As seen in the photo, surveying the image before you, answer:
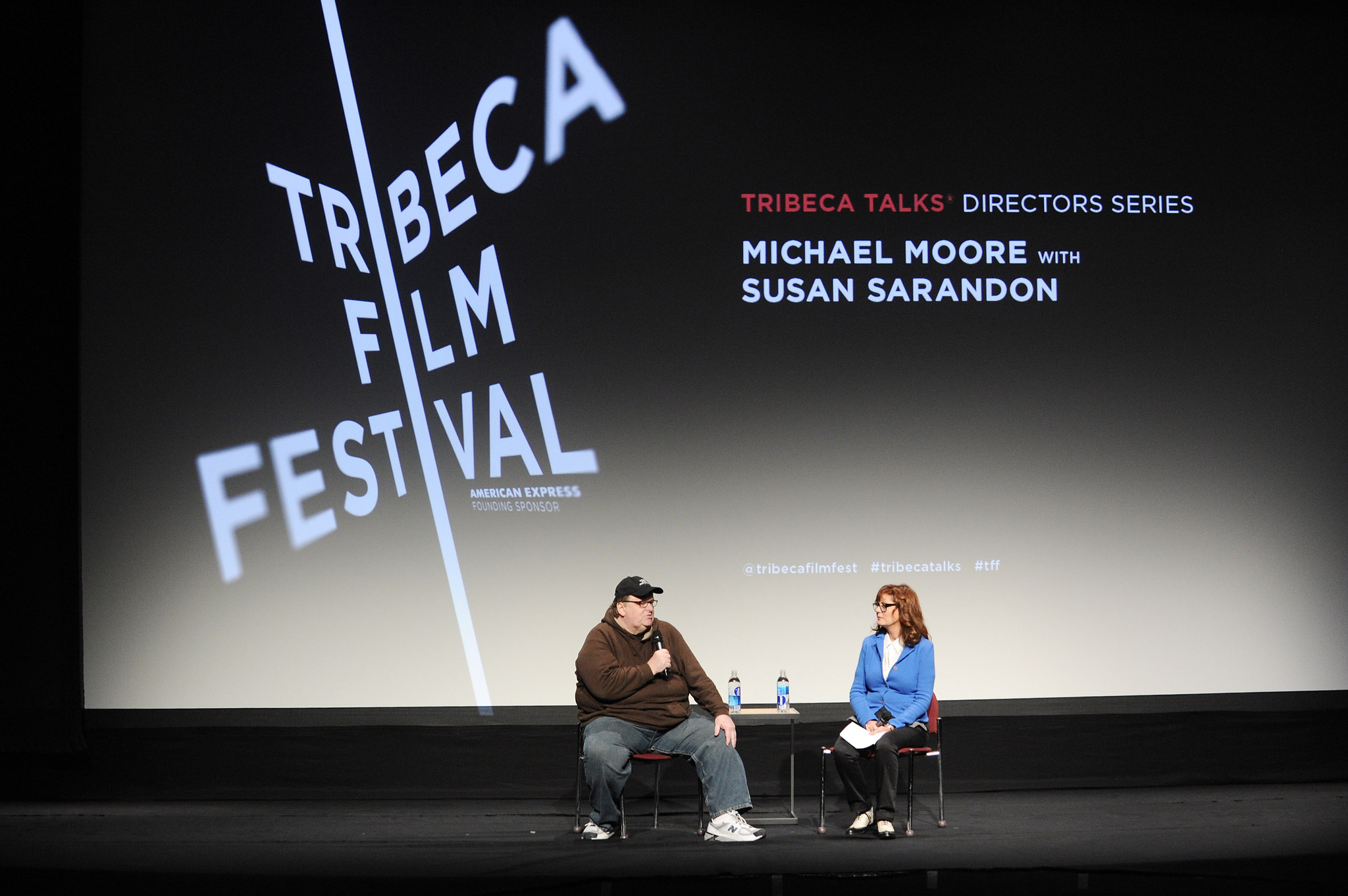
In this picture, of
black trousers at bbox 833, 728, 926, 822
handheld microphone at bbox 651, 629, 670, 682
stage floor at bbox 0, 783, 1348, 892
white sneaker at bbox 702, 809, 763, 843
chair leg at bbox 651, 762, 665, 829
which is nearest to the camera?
stage floor at bbox 0, 783, 1348, 892

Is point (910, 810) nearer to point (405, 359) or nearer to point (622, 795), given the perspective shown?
point (622, 795)

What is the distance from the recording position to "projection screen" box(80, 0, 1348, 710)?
194 inches

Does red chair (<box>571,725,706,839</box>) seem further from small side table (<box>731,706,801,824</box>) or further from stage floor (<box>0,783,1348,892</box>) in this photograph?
small side table (<box>731,706,801,824</box>)

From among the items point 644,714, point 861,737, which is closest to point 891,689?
point 861,737

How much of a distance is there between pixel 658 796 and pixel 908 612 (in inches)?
45.3

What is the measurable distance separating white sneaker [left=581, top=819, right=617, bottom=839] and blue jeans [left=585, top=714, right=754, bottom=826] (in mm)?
17

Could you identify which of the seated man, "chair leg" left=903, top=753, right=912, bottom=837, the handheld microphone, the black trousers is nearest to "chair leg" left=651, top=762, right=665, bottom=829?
the seated man

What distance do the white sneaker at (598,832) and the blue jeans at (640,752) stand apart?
2cm

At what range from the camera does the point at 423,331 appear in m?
4.99

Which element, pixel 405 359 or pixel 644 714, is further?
pixel 405 359

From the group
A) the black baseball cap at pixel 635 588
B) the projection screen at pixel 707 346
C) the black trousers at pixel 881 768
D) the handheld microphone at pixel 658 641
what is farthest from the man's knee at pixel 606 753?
the projection screen at pixel 707 346

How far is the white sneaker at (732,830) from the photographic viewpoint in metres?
4.01

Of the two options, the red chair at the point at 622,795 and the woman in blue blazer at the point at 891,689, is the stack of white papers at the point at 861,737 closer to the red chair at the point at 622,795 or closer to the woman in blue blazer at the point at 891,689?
the woman in blue blazer at the point at 891,689

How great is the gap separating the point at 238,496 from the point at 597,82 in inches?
89.9
